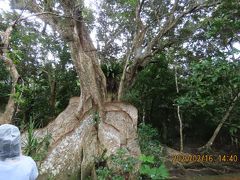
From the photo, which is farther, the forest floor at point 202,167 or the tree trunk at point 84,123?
the forest floor at point 202,167

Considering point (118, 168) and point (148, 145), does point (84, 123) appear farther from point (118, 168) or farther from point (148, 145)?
point (148, 145)

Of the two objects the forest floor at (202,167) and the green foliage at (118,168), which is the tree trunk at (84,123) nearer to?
the green foliage at (118,168)

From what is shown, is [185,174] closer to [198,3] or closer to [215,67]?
[215,67]

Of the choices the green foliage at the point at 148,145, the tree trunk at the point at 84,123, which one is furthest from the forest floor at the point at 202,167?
the tree trunk at the point at 84,123

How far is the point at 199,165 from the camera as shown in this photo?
9.12m

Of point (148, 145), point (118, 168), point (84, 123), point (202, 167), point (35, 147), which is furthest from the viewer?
point (202, 167)

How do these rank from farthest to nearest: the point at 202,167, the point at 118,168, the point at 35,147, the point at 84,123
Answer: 1. the point at 202,167
2. the point at 84,123
3. the point at 35,147
4. the point at 118,168
